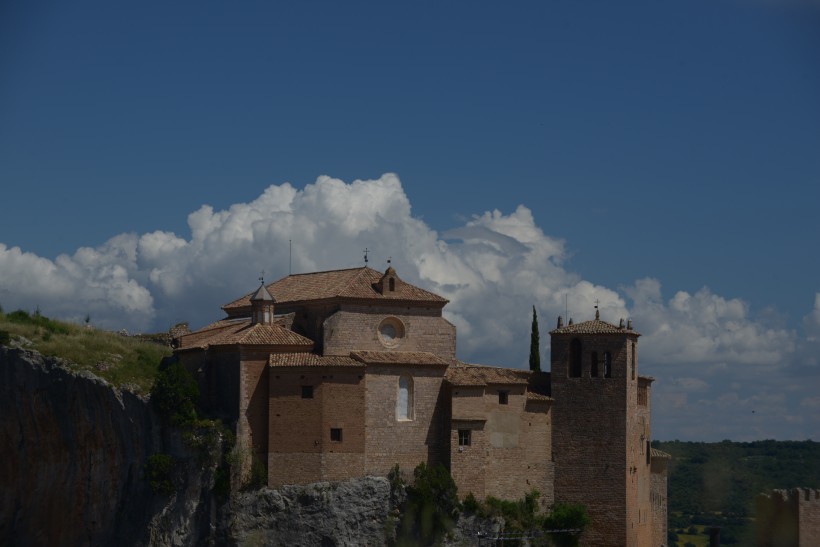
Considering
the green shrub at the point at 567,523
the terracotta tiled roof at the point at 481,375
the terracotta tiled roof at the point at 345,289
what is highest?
the terracotta tiled roof at the point at 345,289

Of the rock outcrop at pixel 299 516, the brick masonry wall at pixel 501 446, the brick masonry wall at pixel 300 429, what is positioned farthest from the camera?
the brick masonry wall at pixel 501 446

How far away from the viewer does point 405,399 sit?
2404 inches

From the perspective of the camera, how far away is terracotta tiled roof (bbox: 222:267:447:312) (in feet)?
204

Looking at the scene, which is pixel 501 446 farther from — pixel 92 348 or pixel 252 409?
pixel 92 348

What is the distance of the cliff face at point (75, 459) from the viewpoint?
61281 millimetres

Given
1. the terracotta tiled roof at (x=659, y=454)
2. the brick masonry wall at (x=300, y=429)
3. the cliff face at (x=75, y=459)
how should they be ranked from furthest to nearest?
the terracotta tiled roof at (x=659, y=454) → the cliff face at (x=75, y=459) → the brick masonry wall at (x=300, y=429)

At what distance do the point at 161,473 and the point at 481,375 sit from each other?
45.7 ft

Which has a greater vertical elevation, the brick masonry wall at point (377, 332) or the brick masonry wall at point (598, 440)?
the brick masonry wall at point (377, 332)

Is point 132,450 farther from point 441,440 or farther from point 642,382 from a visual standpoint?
point 642,382

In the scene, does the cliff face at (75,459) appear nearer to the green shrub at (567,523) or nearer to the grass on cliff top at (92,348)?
the grass on cliff top at (92,348)

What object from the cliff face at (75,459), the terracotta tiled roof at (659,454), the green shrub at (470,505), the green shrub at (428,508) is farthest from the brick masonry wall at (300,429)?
the terracotta tiled roof at (659,454)

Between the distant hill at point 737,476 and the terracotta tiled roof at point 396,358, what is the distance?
11.0 m

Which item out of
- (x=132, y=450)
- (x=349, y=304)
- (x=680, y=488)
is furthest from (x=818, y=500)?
(x=132, y=450)

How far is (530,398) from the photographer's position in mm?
62344
